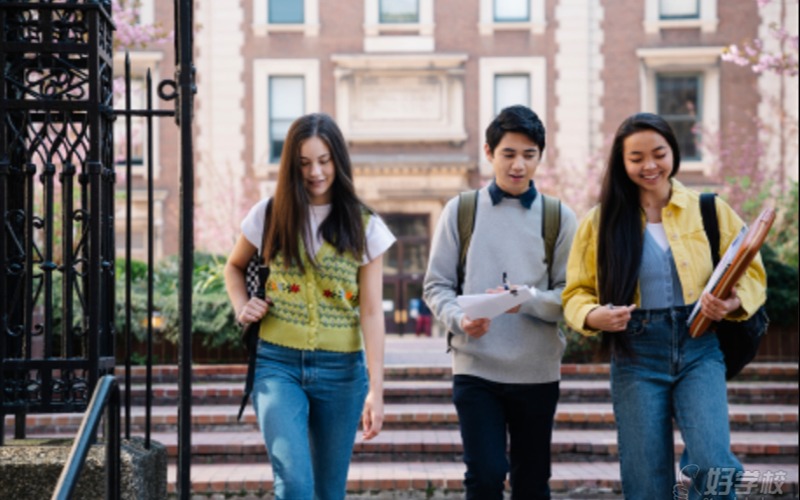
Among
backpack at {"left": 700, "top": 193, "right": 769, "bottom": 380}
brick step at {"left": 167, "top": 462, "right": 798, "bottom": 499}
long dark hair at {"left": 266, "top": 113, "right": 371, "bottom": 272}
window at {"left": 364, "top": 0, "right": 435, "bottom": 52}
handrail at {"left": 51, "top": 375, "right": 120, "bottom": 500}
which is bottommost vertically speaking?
brick step at {"left": 167, "top": 462, "right": 798, "bottom": 499}

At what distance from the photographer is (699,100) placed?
24438 millimetres

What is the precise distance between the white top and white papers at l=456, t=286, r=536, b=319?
19.0 inches

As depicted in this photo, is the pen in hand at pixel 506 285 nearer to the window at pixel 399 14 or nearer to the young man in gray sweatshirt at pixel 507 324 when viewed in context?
the young man in gray sweatshirt at pixel 507 324

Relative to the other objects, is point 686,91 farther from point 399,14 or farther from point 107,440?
point 107,440

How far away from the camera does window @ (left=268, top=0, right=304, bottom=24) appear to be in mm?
24641

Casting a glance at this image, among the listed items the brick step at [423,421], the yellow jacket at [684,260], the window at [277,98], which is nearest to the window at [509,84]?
the window at [277,98]

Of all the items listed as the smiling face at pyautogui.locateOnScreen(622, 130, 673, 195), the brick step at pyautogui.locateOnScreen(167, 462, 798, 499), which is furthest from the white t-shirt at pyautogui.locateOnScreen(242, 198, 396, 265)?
the brick step at pyautogui.locateOnScreen(167, 462, 798, 499)

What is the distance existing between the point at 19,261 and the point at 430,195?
20.3 m

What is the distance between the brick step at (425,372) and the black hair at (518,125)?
6265 mm

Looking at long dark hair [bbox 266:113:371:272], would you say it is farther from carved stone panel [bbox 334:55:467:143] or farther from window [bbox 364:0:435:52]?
window [bbox 364:0:435:52]

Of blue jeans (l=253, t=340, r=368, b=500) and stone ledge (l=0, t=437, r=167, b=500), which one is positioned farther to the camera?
stone ledge (l=0, t=437, r=167, b=500)

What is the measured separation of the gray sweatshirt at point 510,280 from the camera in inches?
166

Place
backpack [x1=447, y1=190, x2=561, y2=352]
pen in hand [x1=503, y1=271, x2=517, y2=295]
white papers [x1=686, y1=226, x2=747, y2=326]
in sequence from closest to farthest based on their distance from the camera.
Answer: white papers [x1=686, y1=226, x2=747, y2=326]
pen in hand [x1=503, y1=271, x2=517, y2=295]
backpack [x1=447, y1=190, x2=561, y2=352]

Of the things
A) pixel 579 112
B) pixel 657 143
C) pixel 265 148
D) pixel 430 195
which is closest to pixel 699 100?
pixel 579 112
